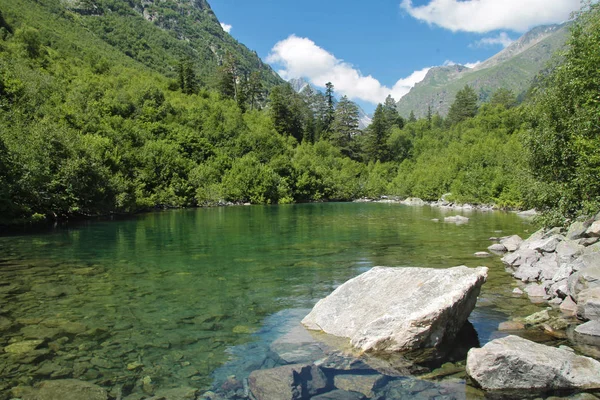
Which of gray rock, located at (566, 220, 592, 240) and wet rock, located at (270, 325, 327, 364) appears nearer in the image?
wet rock, located at (270, 325, 327, 364)

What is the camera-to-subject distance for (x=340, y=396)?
21.6 ft

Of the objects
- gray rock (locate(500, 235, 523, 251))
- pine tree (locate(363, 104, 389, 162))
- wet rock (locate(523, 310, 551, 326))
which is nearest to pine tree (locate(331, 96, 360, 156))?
pine tree (locate(363, 104, 389, 162))

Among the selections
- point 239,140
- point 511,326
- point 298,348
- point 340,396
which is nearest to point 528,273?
point 511,326

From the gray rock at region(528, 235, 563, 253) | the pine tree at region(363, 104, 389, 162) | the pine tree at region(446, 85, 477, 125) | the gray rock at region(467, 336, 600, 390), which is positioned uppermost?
the pine tree at region(446, 85, 477, 125)

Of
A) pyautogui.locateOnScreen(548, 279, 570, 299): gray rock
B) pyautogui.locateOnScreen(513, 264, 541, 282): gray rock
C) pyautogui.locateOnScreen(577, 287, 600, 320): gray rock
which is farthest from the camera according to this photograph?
pyautogui.locateOnScreen(513, 264, 541, 282): gray rock

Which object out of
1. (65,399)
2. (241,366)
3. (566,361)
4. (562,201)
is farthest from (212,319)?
(562,201)

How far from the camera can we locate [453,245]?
2438 cm

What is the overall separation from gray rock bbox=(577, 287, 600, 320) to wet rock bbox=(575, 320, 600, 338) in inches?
15.7

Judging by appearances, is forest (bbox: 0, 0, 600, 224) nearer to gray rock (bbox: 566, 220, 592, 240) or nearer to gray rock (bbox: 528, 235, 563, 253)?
gray rock (bbox: 566, 220, 592, 240)

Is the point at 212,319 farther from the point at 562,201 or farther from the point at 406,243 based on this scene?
the point at 562,201

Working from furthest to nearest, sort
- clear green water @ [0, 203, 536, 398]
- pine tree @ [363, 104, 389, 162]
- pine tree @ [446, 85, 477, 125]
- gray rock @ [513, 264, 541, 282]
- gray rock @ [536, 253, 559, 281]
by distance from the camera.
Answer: pine tree @ [446, 85, 477, 125] → pine tree @ [363, 104, 389, 162] → gray rock @ [513, 264, 541, 282] → gray rock @ [536, 253, 559, 281] → clear green water @ [0, 203, 536, 398]

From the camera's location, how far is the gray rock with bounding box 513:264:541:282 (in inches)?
595

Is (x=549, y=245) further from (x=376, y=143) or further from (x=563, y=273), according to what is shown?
(x=376, y=143)

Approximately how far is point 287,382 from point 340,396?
3.25 ft
